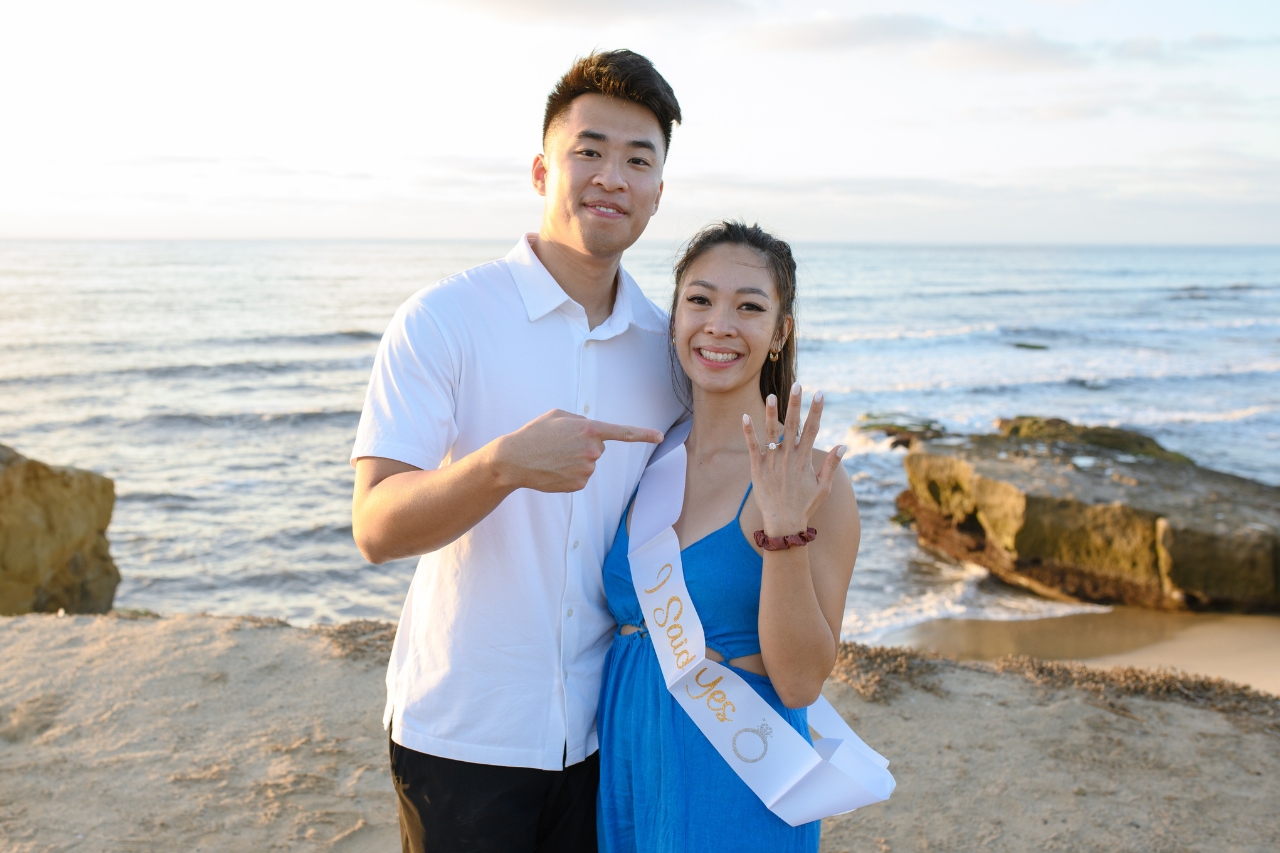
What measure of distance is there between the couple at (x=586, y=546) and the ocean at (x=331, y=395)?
370 millimetres

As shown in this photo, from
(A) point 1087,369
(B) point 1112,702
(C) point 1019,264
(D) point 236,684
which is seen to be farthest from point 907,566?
(C) point 1019,264

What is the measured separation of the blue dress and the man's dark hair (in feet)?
3.73

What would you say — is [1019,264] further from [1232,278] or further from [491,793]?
[491,793]

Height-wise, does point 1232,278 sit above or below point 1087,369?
above

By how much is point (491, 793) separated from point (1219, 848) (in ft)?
10.1

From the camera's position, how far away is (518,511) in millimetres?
2312

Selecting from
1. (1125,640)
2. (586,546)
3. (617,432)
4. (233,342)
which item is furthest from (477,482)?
(233,342)

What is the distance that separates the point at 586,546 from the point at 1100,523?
6.98 metres

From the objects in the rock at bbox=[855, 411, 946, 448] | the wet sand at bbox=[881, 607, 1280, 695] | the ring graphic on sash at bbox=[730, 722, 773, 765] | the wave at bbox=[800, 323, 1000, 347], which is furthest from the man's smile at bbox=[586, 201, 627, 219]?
the wave at bbox=[800, 323, 1000, 347]

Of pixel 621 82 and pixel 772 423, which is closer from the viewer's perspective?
pixel 772 423

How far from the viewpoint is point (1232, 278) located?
2454 inches

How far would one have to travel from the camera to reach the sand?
3.74 meters

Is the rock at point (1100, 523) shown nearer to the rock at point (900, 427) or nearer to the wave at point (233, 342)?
the rock at point (900, 427)

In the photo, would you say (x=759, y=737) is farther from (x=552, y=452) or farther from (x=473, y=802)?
(x=552, y=452)
